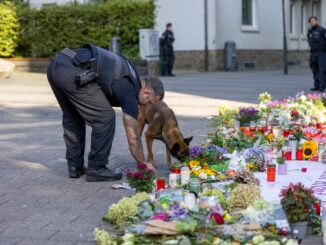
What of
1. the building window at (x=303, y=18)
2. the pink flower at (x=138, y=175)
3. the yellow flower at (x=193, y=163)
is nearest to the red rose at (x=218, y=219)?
the pink flower at (x=138, y=175)

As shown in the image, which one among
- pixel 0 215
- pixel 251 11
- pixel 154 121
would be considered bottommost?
pixel 0 215

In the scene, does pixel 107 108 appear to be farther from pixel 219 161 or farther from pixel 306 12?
pixel 306 12

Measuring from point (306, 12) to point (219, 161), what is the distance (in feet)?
Answer: 110

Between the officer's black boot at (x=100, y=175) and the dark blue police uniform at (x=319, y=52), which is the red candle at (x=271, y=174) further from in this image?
the dark blue police uniform at (x=319, y=52)

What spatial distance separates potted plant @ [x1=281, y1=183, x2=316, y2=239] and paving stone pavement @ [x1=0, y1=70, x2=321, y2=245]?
13 cm

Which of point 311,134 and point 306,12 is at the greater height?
point 306,12

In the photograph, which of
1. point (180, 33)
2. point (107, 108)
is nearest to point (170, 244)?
point (107, 108)

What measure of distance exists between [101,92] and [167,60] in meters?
19.2

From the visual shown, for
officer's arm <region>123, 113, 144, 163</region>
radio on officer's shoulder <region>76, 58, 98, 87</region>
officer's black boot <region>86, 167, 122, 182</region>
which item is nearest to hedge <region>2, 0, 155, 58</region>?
officer's black boot <region>86, 167, 122, 182</region>

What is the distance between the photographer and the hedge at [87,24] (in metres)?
26.3

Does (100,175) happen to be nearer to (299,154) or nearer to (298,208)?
(299,154)

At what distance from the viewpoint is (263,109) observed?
423 inches

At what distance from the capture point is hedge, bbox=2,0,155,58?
86.2 feet

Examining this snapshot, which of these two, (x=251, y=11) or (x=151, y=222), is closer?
(x=151, y=222)
